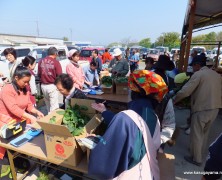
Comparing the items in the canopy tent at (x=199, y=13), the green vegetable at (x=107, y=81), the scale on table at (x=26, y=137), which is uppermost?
the canopy tent at (x=199, y=13)

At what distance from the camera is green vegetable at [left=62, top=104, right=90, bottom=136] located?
195 cm

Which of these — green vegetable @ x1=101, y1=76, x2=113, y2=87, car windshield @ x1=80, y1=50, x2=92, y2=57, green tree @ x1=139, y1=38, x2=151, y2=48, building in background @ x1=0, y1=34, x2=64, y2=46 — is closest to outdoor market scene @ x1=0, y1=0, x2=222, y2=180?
green vegetable @ x1=101, y1=76, x2=113, y2=87

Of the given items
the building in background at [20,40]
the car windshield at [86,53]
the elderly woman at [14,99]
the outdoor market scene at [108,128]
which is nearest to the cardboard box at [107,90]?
the outdoor market scene at [108,128]

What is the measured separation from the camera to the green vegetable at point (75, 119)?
1945 mm

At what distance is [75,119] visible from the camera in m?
2.10

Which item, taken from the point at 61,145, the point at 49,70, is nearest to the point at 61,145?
the point at 61,145

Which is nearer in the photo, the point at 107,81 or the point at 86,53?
the point at 107,81

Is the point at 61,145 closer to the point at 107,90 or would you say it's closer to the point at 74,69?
the point at 107,90

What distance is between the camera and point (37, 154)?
1979 millimetres

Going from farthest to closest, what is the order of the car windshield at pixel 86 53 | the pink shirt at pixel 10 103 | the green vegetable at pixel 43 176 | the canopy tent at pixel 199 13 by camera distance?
the car windshield at pixel 86 53 < the canopy tent at pixel 199 13 < the green vegetable at pixel 43 176 < the pink shirt at pixel 10 103

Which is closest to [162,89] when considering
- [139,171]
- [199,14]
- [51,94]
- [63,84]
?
[139,171]

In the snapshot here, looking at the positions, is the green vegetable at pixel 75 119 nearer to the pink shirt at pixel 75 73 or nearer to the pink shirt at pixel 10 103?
the pink shirt at pixel 10 103

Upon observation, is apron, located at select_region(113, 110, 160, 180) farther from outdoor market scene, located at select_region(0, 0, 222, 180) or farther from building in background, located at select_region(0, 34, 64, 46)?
building in background, located at select_region(0, 34, 64, 46)

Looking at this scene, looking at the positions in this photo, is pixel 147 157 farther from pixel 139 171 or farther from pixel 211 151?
pixel 211 151
